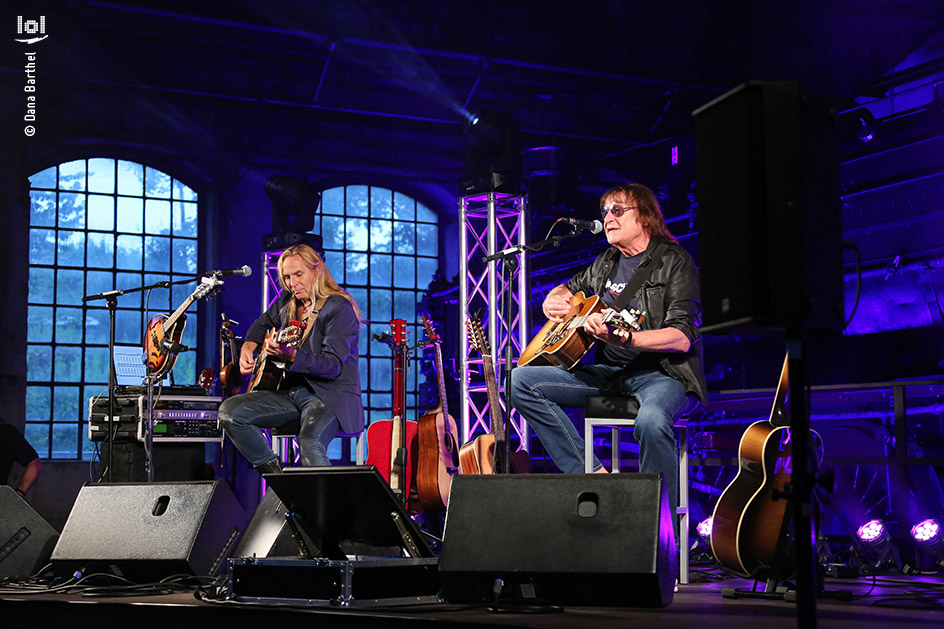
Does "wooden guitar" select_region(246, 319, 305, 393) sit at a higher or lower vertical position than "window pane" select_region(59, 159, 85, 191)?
lower

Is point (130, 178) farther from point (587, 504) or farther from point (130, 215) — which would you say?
point (587, 504)

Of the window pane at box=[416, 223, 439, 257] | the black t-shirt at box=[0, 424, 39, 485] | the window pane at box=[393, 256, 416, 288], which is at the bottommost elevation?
the black t-shirt at box=[0, 424, 39, 485]

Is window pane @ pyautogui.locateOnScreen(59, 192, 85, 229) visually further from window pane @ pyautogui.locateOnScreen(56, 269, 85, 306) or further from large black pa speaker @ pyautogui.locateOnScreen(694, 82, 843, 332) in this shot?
large black pa speaker @ pyautogui.locateOnScreen(694, 82, 843, 332)

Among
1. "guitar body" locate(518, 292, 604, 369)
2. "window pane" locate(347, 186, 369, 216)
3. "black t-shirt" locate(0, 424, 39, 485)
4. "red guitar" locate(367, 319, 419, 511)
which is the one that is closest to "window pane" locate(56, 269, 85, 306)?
"window pane" locate(347, 186, 369, 216)

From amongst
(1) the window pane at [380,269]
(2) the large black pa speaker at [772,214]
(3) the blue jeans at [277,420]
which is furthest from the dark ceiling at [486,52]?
(2) the large black pa speaker at [772,214]

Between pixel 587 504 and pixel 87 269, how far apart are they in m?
10.2

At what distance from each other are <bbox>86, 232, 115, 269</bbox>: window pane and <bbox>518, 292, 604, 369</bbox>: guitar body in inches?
347

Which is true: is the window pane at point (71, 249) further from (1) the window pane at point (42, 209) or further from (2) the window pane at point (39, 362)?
(2) the window pane at point (39, 362)

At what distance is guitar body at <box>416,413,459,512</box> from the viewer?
6.64m

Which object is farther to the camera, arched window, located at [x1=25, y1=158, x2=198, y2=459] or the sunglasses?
arched window, located at [x1=25, y1=158, x2=198, y2=459]

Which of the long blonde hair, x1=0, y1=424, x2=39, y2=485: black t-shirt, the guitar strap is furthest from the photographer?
x1=0, y1=424, x2=39, y2=485: black t-shirt

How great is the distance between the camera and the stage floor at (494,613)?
8.79ft

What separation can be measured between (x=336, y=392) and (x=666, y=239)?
72.6 inches

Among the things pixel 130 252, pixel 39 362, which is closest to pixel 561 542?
pixel 39 362
